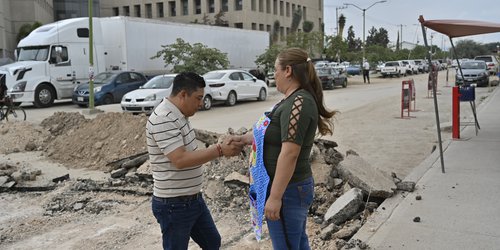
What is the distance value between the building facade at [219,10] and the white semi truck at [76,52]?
44.5 m

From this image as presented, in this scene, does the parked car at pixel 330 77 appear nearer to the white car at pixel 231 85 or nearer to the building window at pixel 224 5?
the white car at pixel 231 85

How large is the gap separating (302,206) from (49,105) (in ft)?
65.0

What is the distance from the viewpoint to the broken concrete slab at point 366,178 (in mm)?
5793

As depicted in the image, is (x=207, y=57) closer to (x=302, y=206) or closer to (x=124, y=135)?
(x=124, y=135)

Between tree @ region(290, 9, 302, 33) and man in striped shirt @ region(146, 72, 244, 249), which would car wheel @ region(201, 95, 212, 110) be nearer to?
man in striped shirt @ region(146, 72, 244, 249)

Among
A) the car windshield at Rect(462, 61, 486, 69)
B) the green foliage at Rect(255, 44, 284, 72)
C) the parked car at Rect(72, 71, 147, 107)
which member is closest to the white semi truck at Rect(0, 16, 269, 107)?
the parked car at Rect(72, 71, 147, 107)

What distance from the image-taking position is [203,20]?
2726 inches

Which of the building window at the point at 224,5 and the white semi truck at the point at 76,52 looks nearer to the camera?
the white semi truck at the point at 76,52

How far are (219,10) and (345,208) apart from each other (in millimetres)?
68037

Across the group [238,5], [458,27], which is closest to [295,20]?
[238,5]

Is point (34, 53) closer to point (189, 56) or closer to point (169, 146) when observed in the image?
point (189, 56)

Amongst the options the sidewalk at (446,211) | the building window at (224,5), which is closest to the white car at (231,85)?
the sidewalk at (446,211)

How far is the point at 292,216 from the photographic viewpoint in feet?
9.05

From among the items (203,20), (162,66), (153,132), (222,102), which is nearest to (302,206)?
(153,132)
